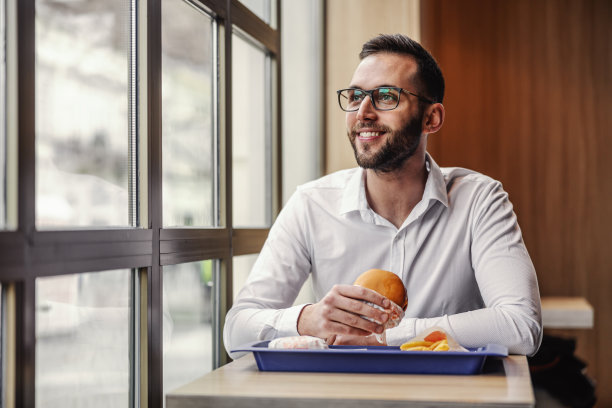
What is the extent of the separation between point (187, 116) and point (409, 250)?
729mm

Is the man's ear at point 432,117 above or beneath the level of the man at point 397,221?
above

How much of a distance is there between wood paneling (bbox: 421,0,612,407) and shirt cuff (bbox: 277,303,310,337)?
2510 millimetres

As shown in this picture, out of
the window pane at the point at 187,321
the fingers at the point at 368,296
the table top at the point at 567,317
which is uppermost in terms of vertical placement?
the fingers at the point at 368,296

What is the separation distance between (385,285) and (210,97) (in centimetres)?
106

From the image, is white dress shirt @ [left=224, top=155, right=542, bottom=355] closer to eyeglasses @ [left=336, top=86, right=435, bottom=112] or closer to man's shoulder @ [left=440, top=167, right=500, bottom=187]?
man's shoulder @ [left=440, top=167, right=500, bottom=187]

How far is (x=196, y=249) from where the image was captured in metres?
1.87

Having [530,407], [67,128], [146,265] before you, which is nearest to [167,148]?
[146,265]

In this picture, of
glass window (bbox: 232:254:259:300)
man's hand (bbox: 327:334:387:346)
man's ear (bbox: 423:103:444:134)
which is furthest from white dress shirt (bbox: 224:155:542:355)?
glass window (bbox: 232:254:259:300)

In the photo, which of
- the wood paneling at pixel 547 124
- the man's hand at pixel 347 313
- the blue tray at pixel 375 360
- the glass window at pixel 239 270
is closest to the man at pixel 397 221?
the man's hand at pixel 347 313

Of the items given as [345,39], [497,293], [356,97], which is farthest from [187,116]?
[345,39]

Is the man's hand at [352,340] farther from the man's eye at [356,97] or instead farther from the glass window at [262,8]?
the glass window at [262,8]

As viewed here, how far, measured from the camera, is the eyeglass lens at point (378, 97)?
1.71 m

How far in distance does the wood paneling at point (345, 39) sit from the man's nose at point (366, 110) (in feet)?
4.72

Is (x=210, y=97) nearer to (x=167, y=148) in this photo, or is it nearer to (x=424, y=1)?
(x=167, y=148)
